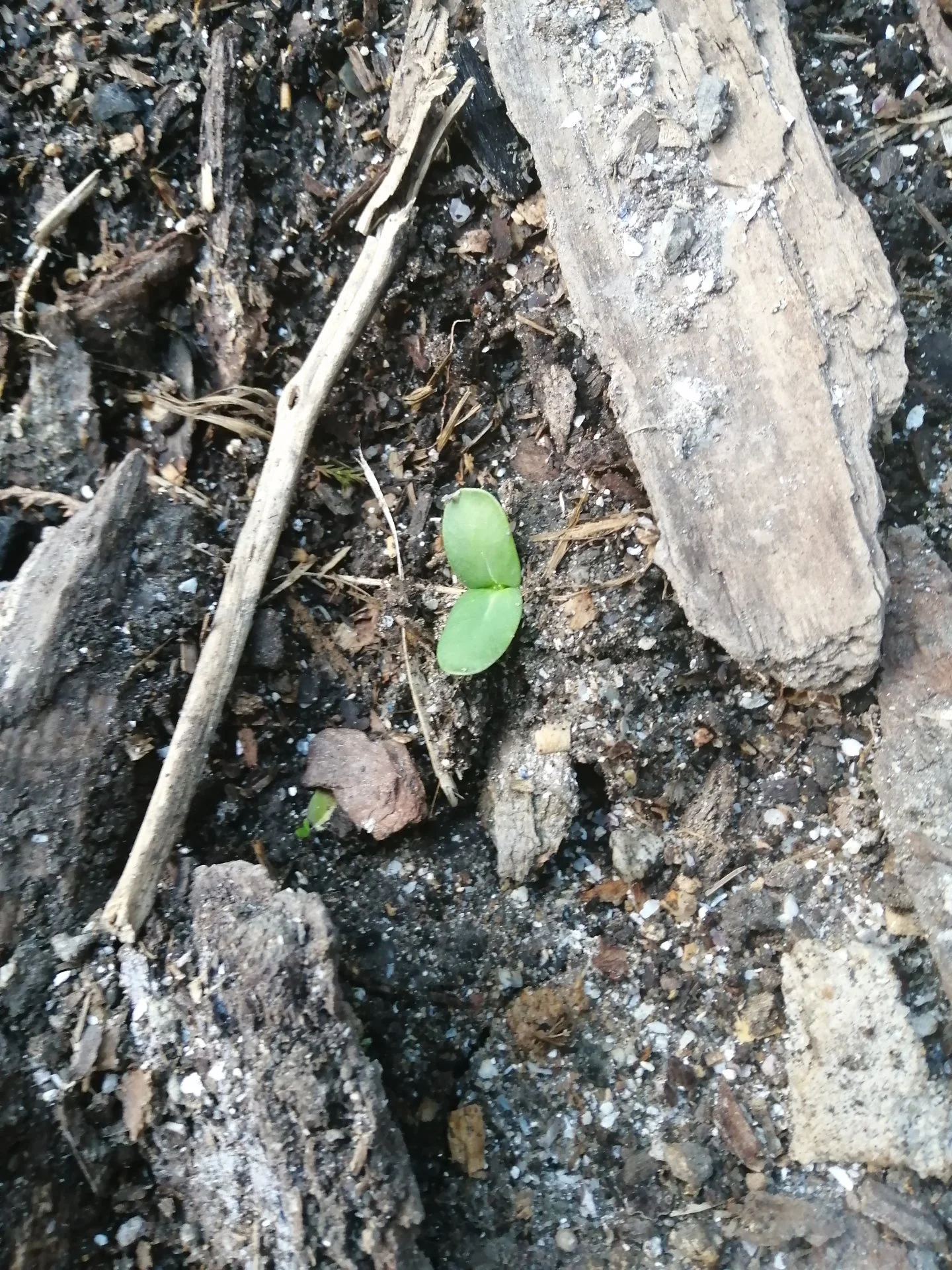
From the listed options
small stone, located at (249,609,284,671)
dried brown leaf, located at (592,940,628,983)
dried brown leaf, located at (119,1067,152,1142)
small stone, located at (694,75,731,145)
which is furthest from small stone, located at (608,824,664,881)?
→ small stone, located at (694,75,731,145)

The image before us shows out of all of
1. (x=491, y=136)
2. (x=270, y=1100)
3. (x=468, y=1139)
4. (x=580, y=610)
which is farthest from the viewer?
(x=491, y=136)

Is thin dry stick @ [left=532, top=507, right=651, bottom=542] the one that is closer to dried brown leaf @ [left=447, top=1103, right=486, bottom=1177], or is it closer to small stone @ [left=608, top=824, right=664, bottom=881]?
small stone @ [left=608, top=824, right=664, bottom=881]

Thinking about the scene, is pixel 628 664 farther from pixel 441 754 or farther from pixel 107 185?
pixel 107 185

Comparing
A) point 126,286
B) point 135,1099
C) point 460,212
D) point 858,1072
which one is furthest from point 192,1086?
point 460,212

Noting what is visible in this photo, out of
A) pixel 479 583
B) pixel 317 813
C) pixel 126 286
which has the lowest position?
pixel 317 813

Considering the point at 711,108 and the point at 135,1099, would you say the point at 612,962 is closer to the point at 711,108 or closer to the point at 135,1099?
the point at 135,1099

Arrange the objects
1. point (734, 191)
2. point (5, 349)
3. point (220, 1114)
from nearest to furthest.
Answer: point (220, 1114) → point (734, 191) → point (5, 349)

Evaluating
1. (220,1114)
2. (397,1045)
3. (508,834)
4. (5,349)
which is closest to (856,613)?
(508,834)

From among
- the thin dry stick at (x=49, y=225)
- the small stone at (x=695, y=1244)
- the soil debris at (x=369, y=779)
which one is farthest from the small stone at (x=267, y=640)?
the small stone at (x=695, y=1244)
